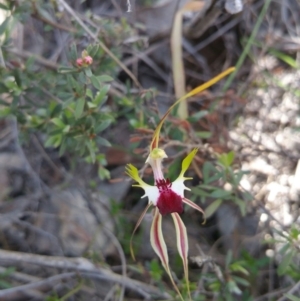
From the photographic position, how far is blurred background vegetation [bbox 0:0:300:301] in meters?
1.63

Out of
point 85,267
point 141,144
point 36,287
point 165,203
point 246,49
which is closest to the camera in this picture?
point 165,203

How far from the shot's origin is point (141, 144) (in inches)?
79.4

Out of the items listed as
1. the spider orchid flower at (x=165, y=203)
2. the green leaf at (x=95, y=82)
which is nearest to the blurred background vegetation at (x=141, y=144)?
the green leaf at (x=95, y=82)

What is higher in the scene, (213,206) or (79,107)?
(79,107)

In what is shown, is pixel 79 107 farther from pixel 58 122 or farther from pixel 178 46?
pixel 178 46

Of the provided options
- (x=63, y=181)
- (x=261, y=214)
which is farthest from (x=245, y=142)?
(x=63, y=181)

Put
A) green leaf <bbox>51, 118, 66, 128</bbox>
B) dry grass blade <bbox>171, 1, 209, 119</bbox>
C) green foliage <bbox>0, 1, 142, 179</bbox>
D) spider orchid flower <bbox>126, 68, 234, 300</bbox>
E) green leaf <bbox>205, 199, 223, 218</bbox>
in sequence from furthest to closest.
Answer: dry grass blade <bbox>171, 1, 209, 119</bbox>, green leaf <bbox>205, 199, 223, 218</bbox>, green leaf <bbox>51, 118, 66, 128</bbox>, green foliage <bbox>0, 1, 142, 179</bbox>, spider orchid flower <bbox>126, 68, 234, 300</bbox>

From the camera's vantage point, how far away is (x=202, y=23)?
82.6 inches

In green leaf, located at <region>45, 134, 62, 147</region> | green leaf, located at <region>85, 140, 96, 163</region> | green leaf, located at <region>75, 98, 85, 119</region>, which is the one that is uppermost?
green leaf, located at <region>75, 98, 85, 119</region>

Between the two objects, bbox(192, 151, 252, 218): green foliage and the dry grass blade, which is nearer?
bbox(192, 151, 252, 218): green foliage

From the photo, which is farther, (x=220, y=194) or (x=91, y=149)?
(x=220, y=194)

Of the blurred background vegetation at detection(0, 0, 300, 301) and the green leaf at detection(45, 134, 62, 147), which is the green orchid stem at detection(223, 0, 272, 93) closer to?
the blurred background vegetation at detection(0, 0, 300, 301)

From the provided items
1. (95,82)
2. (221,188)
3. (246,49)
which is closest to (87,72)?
(95,82)

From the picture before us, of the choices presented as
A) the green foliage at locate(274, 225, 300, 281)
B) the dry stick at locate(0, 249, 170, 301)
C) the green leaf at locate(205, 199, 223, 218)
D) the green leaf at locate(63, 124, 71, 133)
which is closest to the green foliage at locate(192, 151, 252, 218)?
the green leaf at locate(205, 199, 223, 218)
